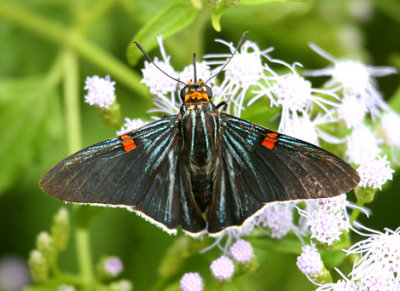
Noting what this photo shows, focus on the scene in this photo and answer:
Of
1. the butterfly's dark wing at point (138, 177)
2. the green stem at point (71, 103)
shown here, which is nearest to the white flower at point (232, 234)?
the butterfly's dark wing at point (138, 177)

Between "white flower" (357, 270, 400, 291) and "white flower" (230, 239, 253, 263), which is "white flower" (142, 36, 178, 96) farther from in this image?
"white flower" (357, 270, 400, 291)

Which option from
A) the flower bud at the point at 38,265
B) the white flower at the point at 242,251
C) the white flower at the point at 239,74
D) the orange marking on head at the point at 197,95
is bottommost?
the white flower at the point at 242,251

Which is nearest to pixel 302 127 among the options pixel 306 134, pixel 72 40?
pixel 306 134

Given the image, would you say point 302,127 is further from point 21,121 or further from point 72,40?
point 21,121

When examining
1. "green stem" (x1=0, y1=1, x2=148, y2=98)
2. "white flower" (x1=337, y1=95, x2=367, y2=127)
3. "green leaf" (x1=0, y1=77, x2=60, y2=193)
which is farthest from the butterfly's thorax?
"green leaf" (x1=0, y1=77, x2=60, y2=193)

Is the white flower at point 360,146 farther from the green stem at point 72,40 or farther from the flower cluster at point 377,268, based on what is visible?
the green stem at point 72,40

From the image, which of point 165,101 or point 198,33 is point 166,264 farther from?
point 198,33

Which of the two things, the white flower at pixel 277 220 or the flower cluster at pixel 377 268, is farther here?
the white flower at pixel 277 220
